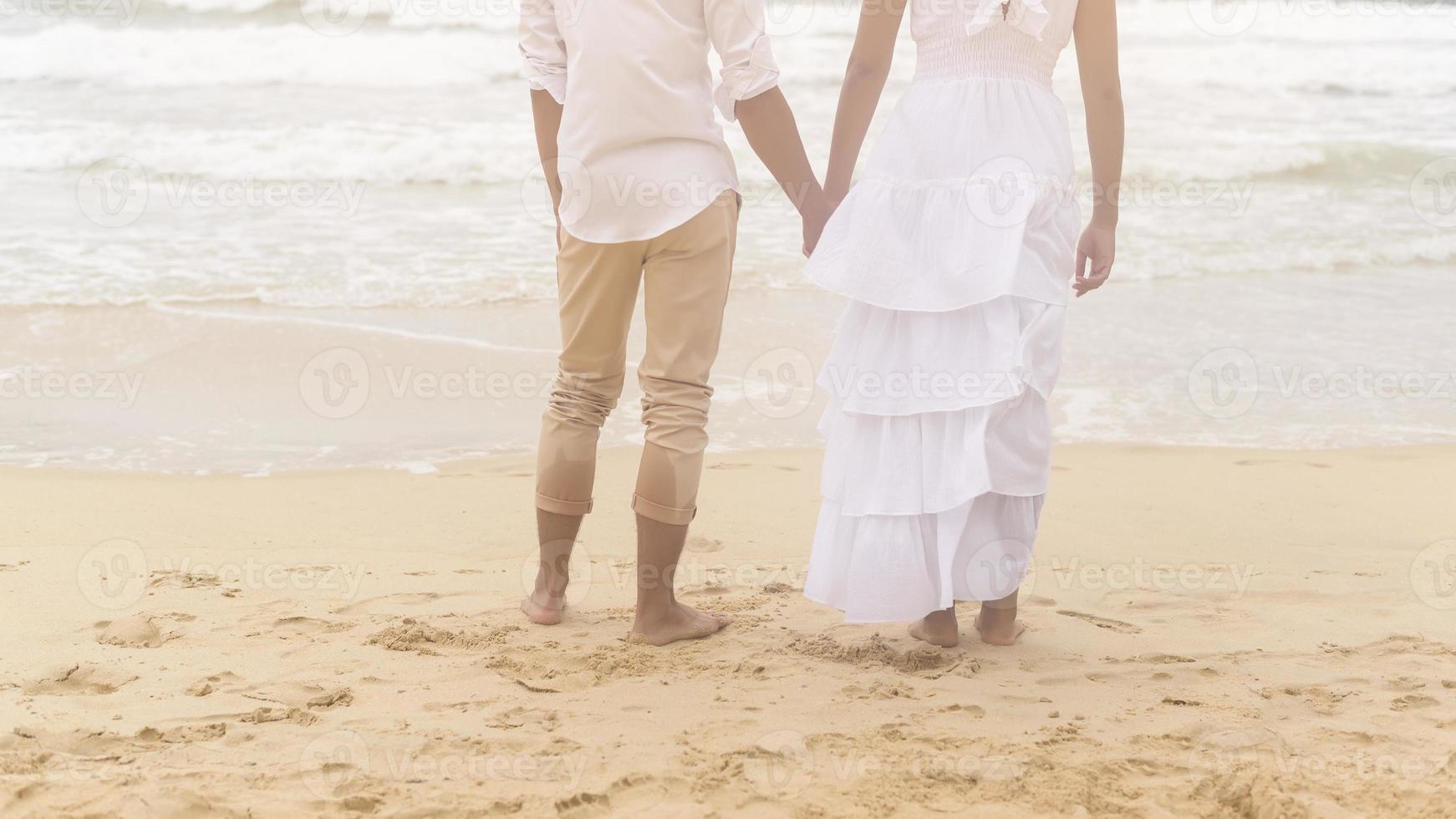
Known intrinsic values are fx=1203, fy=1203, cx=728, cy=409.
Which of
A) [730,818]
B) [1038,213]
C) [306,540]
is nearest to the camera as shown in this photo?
[730,818]

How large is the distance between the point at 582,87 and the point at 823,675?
1.39 metres

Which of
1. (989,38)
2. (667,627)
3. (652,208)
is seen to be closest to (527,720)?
(667,627)

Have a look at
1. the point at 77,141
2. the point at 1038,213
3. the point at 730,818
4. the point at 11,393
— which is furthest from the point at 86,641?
the point at 77,141

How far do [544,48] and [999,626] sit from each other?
1.70 metres

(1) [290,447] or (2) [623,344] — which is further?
(1) [290,447]

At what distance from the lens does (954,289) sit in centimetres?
252

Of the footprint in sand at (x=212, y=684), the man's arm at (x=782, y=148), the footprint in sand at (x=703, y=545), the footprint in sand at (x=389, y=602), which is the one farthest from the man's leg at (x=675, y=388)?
the footprint in sand at (x=212, y=684)

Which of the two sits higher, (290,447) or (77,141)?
(77,141)

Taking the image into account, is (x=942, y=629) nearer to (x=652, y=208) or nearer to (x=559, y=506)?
(x=559, y=506)

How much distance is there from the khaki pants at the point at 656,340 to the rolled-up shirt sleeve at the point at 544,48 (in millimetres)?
346

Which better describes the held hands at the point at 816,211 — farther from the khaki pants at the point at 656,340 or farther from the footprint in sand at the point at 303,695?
the footprint in sand at the point at 303,695

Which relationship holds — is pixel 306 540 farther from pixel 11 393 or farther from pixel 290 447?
pixel 11 393

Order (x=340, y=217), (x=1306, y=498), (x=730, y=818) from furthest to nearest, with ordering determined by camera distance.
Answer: (x=340, y=217), (x=1306, y=498), (x=730, y=818)

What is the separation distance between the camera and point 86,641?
8.94 feet
